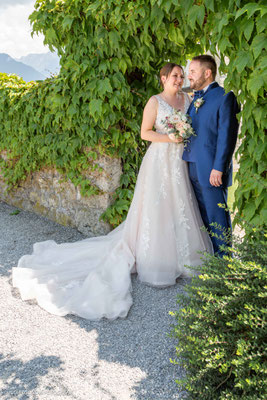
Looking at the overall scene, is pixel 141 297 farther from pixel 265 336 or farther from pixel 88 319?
pixel 265 336

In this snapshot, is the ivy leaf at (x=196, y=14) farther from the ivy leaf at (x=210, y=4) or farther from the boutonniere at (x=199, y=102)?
the boutonniere at (x=199, y=102)

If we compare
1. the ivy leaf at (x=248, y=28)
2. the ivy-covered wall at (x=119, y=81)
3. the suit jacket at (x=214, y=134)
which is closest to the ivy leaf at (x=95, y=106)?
the ivy-covered wall at (x=119, y=81)

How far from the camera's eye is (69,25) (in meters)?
3.96

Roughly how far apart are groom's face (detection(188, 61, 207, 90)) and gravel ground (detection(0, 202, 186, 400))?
193 cm

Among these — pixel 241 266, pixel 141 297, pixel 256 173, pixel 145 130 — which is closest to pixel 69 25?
Answer: pixel 145 130

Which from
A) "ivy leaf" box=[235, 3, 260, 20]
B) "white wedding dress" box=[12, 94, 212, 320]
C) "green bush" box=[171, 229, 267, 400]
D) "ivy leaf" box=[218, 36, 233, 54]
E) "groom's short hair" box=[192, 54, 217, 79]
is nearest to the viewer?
"green bush" box=[171, 229, 267, 400]

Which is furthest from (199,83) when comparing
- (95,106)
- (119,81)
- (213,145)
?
(95,106)

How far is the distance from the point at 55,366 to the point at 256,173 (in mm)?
1961

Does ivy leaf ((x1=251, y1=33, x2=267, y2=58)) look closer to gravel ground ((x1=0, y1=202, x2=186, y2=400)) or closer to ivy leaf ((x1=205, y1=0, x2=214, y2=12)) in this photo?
ivy leaf ((x1=205, y1=0, x2=214, y2=12))

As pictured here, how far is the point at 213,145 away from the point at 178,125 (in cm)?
37

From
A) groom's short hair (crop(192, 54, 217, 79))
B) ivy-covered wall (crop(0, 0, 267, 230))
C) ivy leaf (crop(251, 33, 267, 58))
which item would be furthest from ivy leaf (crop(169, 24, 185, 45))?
ivy leaf (crop(251, 33, 267, 58))

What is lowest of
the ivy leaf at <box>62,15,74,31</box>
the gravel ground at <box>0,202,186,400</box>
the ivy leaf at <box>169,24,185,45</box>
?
the gravel ground at <box>0,202,186,400</box>

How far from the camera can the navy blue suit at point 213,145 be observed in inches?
119

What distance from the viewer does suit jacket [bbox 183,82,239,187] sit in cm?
303
